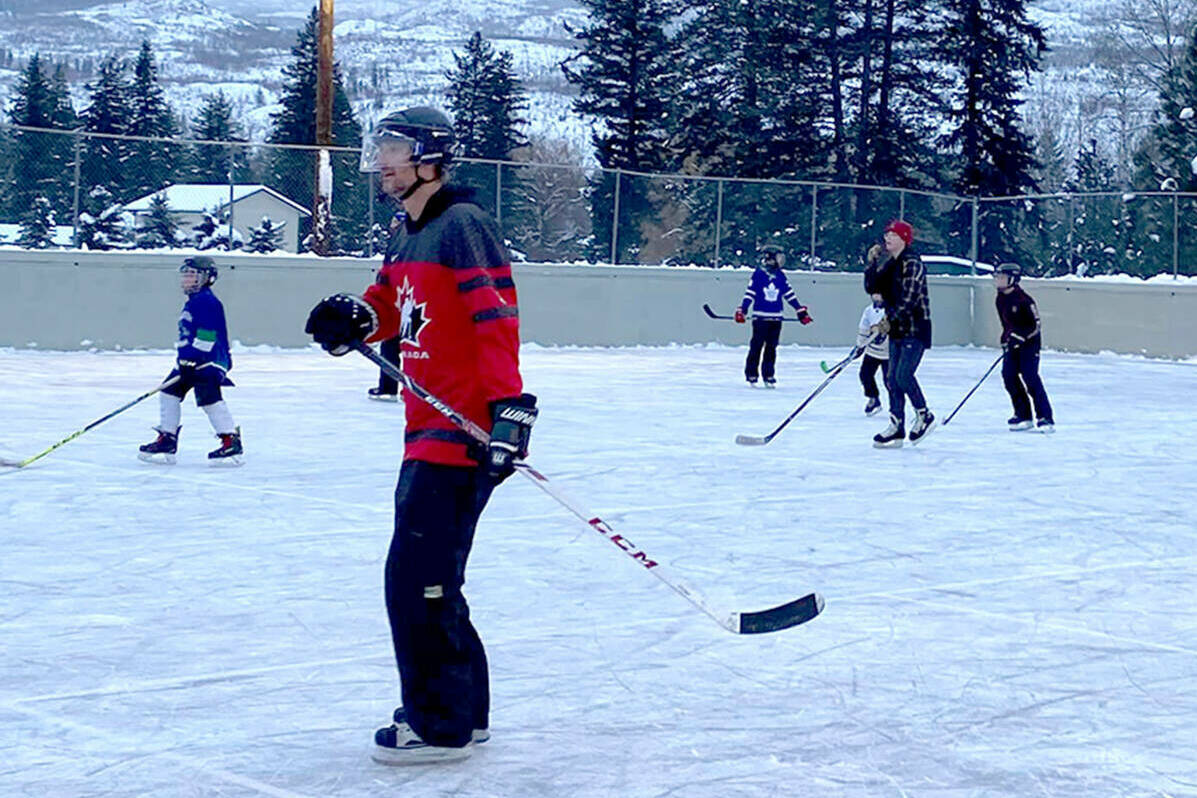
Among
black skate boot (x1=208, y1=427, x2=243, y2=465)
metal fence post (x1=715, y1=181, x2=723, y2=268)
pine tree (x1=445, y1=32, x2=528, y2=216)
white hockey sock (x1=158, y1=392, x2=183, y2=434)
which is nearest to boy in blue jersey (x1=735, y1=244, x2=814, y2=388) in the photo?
metal fence post (x1=715, y1=181, x2=723, y2=268)

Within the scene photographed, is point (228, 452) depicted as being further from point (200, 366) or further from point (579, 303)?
point (579, 303)

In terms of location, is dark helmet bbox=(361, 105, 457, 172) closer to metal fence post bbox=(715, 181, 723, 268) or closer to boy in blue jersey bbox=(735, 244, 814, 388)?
boy in blue jersey bbox=(735, 244, 814, 388)

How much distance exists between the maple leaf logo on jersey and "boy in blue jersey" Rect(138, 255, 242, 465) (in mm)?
5306

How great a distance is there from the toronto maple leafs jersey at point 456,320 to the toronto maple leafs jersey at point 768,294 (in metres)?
13.0

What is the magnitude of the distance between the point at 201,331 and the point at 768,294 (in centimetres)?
867

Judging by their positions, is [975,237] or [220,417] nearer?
[220,417]

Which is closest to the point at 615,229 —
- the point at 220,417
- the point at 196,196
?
the point at 196,196

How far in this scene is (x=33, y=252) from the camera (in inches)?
728

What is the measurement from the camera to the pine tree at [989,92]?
42.2 m

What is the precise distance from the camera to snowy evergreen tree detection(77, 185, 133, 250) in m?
18.7

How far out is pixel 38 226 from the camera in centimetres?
1853

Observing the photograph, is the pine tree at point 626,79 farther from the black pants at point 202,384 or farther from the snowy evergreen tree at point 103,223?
the black pants at point 202,384

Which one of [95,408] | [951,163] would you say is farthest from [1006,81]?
[95,408]

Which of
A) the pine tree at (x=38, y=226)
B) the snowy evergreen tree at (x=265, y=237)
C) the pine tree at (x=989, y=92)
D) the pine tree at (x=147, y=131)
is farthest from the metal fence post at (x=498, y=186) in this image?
the pine tree at (x=989, y=92)
